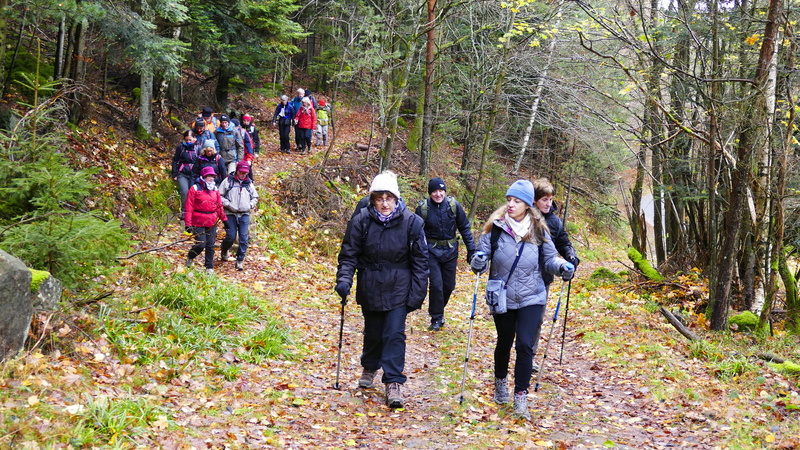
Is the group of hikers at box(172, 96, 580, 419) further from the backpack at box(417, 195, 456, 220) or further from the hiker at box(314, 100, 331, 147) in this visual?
the hiker at box(314, 100, 331, 147)

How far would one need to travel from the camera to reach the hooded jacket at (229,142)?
47.4ft

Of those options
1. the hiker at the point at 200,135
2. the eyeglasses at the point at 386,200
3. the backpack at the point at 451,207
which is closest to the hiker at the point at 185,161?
the hiker at the point at 200,135

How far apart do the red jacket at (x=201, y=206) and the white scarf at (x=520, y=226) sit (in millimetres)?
5744

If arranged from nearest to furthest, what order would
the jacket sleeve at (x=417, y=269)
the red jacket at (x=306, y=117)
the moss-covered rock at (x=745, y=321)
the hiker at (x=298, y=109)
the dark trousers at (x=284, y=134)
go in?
1. the jacket sleeve at (x=417, y=269)
2. the moss-covered rock at (x=745, y=321)
3. the red jacket at (x=306, y=117)
4. the hiker at (x=298, y=109)
5. the dark trousers at (x=284, y=134)

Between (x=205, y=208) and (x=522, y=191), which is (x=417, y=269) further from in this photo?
(x=205, y=208)

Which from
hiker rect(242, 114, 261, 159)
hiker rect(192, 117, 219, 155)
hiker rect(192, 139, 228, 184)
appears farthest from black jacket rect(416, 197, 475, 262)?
hiker rect(242, 114, 261, 159)

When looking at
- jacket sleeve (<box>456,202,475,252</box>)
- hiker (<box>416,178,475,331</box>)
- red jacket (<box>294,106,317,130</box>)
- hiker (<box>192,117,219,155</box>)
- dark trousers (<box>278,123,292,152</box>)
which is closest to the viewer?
jacket sleeve (<box>456,202,475,252</box>)

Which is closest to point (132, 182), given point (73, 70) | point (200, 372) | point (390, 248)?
point (73, 70)

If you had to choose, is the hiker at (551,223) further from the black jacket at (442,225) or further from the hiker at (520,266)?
the black jacket at (442,225)

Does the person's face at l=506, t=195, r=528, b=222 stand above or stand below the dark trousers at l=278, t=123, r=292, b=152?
below

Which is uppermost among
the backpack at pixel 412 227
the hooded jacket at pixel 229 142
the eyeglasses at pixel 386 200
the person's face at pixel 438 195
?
the hooded jacket at pixel 229 142

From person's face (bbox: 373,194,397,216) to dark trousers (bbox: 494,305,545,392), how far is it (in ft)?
4.92

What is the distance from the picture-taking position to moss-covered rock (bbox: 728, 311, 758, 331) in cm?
909

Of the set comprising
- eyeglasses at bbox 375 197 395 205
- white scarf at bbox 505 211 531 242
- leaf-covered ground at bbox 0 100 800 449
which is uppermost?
eyeglasses at bbox 375 197 395 205
